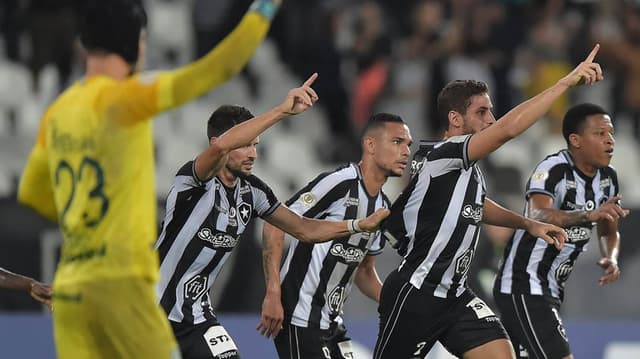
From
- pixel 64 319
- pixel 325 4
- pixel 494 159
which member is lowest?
pixel 64 319

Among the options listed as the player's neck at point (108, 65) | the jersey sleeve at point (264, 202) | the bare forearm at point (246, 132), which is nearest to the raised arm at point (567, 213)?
the jersey sleeve at point (264, 202)

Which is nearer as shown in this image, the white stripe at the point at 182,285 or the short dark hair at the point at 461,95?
the white stripe at the point at 182,285

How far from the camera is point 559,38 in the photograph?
16.4 metres

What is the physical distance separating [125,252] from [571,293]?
794 centimetres

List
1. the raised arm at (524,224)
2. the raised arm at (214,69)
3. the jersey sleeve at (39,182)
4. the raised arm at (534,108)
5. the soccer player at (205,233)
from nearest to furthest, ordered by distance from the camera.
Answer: the raised arm at (214,69) < the jersey sleeve at (39,182) < the raised arm at (534,108) < the soccer player at (205,233) < the raised arm at (524,224)

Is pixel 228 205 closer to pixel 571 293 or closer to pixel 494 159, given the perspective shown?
pixel 571 293

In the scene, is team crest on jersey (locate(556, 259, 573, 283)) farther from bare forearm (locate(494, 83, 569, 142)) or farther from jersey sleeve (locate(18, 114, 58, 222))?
jersey sleeve (locate(18, 114, 58, 222))

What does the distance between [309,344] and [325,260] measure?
0.55 meters

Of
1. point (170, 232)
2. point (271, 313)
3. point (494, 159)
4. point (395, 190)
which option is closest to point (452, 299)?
point (271, 313)

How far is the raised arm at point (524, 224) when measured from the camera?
805cm

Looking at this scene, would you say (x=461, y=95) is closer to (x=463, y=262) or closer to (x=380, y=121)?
(x=380, y=121)

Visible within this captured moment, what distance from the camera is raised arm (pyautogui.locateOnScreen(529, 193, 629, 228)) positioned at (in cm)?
825

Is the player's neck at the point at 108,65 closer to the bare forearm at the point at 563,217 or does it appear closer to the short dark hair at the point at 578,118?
the bare forearm at the point at 563,217

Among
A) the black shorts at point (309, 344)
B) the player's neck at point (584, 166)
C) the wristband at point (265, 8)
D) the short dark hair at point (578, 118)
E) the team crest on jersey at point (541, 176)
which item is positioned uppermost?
the short dark hair at point (578, 118)
